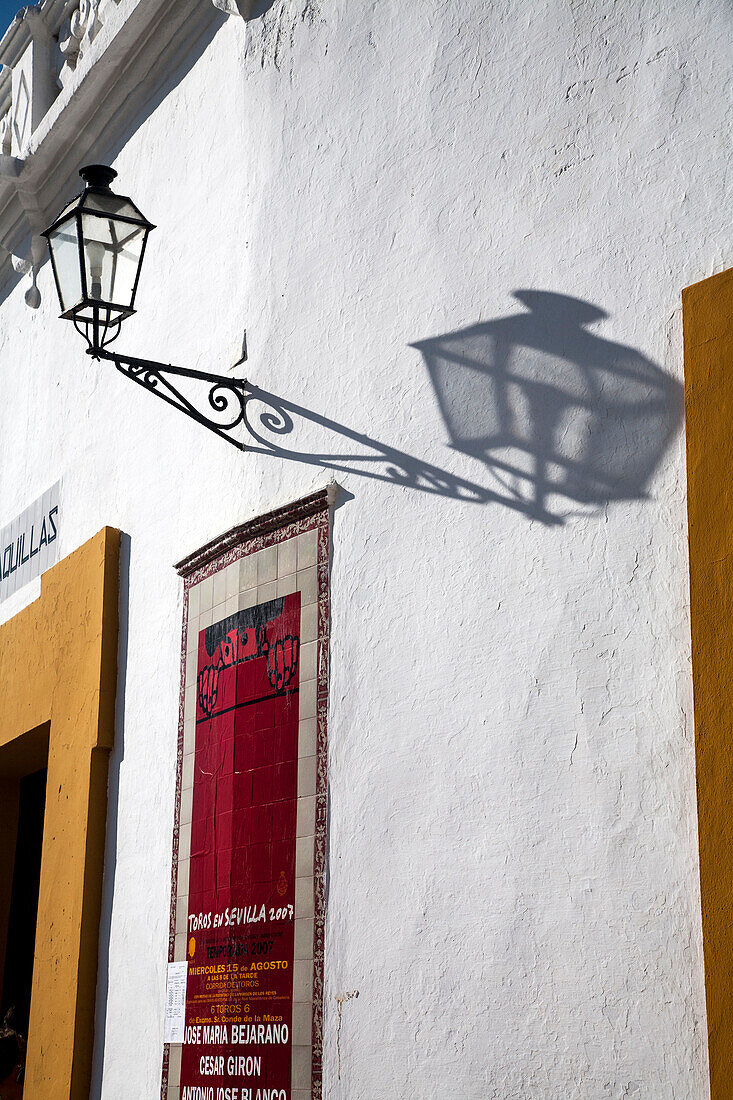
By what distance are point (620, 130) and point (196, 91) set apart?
3.01 m

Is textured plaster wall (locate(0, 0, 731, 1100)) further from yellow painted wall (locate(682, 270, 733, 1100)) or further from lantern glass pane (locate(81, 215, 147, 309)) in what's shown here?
lantern glass pane (locate(81, 215, 147, 309))

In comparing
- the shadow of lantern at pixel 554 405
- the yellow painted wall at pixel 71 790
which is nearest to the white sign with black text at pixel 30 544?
the yellow painted wall at pixel 71 790

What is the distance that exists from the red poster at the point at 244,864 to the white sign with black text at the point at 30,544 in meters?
2.29

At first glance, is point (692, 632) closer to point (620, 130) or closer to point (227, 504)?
point (620, 130)

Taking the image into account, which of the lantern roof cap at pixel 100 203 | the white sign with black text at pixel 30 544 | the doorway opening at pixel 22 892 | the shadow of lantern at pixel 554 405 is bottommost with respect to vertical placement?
the doorway opening at pixel 22 892

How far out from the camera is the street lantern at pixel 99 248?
482cm

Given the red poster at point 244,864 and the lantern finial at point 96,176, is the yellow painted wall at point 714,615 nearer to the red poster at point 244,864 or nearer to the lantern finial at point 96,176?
the red poster at point 244,864

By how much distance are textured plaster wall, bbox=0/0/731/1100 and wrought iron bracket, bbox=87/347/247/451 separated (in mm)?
117

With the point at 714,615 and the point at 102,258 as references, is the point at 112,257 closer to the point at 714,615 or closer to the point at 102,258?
the point at 102,258

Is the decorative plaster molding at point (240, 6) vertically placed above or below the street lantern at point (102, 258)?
above

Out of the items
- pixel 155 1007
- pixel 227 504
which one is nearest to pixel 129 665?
pixel 227 504

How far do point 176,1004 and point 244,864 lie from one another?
27.1 inches

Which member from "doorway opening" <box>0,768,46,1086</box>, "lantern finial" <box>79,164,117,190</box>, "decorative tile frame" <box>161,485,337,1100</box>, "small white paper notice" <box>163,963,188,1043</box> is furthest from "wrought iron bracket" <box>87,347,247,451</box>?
"doorway opening" <box>0,768,46,1086</box>

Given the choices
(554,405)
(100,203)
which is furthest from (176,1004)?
(100,203)
